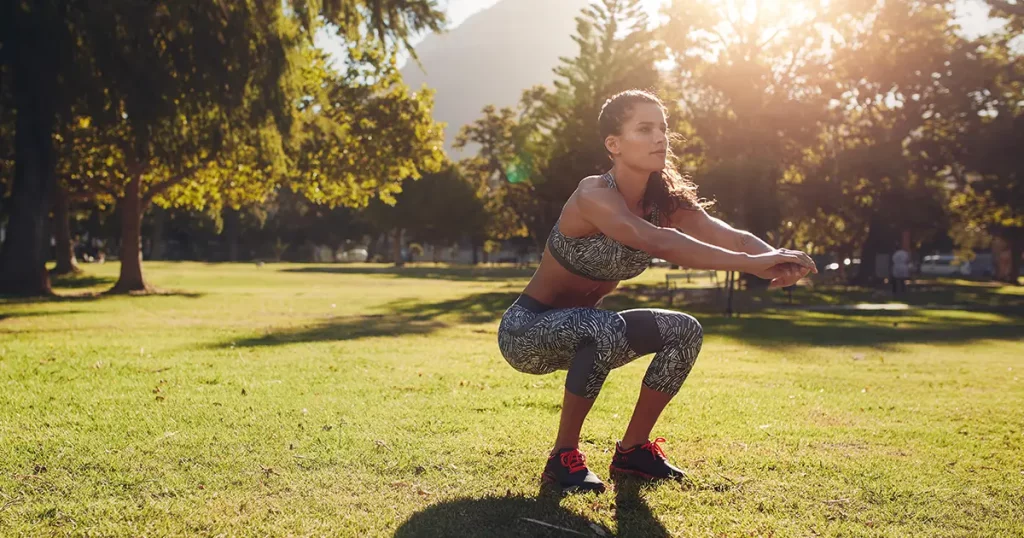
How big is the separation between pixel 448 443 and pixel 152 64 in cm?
1677

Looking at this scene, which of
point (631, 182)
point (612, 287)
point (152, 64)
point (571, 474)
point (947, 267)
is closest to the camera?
point (571, 474)

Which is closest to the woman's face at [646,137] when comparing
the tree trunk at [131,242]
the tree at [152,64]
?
the tree at [152,64]

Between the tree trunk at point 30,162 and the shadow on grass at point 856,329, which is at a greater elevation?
the tree trunk at point 30,162

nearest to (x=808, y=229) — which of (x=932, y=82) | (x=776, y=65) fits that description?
(x=932, y=82)

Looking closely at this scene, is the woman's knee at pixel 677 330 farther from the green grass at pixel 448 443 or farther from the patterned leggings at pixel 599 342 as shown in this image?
the green grass at pixel 448 443

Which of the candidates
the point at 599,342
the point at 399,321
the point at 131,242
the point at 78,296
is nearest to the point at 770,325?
the point at 399,321

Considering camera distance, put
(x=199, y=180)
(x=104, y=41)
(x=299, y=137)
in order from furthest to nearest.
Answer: (x=199, y=180) → (x=299, y=137) → (x=104, y=41)

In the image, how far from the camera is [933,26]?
134 feet

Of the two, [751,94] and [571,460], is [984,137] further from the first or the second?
[571,460]

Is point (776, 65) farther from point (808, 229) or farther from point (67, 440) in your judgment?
point (67, 440)

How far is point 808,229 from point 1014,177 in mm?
25927

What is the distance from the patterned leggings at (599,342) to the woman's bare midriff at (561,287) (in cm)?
9

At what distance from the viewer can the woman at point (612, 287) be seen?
433 centimetres

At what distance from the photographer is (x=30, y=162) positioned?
2169cm
